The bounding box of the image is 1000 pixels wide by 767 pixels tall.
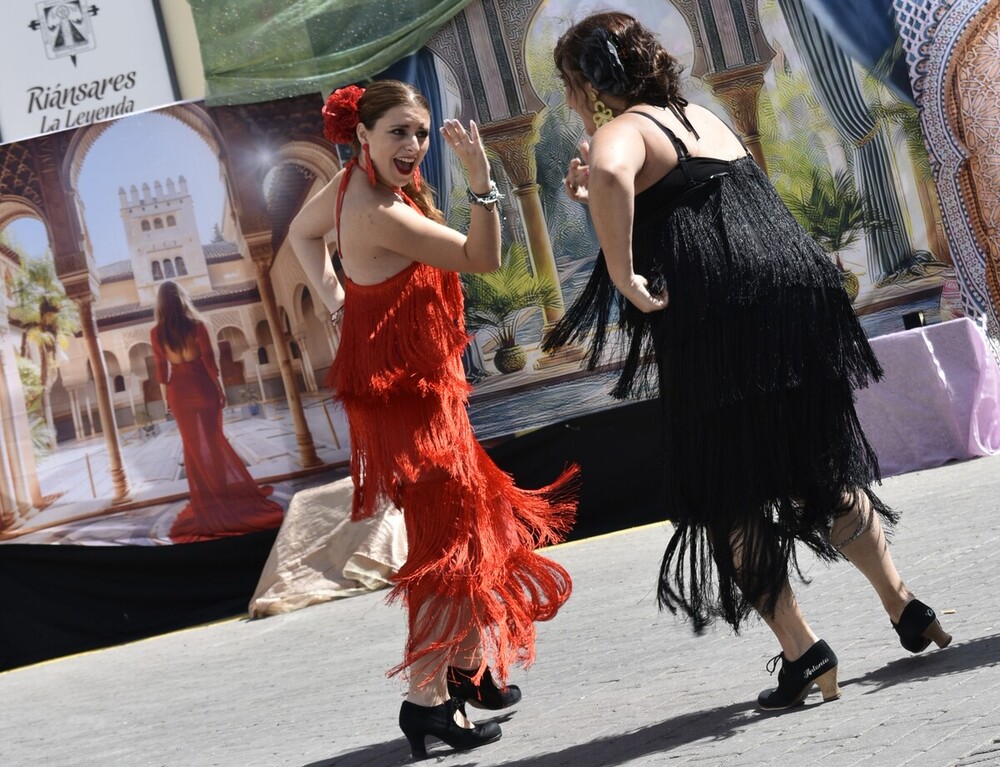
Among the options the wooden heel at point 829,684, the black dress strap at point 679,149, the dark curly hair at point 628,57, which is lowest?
the wooden heel at point 829,684

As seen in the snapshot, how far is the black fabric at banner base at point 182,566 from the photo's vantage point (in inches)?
319

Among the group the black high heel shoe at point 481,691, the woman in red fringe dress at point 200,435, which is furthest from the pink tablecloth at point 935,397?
the black high heel shoe at point 481,691

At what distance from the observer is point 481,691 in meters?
3.72

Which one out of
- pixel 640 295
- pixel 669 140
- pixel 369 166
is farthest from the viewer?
pixel 369 166

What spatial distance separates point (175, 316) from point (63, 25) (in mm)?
2024

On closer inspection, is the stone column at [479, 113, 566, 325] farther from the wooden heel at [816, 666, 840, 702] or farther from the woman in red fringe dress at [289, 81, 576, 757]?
the wooden heel at [816, 666, 840, 702]

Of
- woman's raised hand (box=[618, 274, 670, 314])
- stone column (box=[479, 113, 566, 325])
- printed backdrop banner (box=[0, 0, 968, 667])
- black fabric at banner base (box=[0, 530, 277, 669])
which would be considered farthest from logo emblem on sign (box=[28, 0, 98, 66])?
woman's raised hand (box=[618, 274, 670, 314])

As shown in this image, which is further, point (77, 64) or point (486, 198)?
point (77, 64)

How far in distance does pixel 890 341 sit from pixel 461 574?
486cm

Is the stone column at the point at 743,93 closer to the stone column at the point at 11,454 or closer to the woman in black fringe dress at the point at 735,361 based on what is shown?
the stone column at the point at 11,454

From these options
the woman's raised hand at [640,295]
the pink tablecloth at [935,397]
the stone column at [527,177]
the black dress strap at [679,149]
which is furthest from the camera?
the stone column at [527,177]

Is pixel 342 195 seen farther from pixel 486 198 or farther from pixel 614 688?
pixel 614 688

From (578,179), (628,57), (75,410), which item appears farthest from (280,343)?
(628,57)

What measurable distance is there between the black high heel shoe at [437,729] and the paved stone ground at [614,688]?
0.05 m
